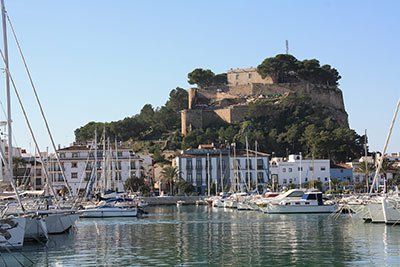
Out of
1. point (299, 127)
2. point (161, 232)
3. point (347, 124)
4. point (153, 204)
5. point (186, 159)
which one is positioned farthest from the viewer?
point (347, 124)

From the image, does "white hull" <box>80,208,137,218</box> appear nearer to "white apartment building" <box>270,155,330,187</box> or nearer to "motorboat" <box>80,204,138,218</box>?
"motorboat" <box>80,204,138,218</box>

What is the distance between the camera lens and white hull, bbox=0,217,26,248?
2355 centimetres

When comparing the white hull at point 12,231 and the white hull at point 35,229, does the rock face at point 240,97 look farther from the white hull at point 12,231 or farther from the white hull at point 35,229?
the white hull at point 12,231

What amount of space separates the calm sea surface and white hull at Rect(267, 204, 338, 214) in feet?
35.4

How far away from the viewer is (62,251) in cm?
2564

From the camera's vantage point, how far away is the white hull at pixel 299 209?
49.5m

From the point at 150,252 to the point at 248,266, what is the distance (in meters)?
5.45

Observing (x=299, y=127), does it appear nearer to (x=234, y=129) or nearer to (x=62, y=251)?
(x=234, y=129)

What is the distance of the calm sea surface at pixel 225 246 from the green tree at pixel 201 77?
102 meters

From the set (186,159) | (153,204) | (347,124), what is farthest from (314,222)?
(347,124)

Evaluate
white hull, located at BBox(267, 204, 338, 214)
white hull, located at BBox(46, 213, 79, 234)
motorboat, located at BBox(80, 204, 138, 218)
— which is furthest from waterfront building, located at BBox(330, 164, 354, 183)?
white hull, located at BBox(46, 213, 79, 234)

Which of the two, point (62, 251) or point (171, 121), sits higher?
point (171, 121)

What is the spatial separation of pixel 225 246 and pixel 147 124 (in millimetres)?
111335

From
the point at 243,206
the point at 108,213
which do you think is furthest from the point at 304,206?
the point at 108,213
